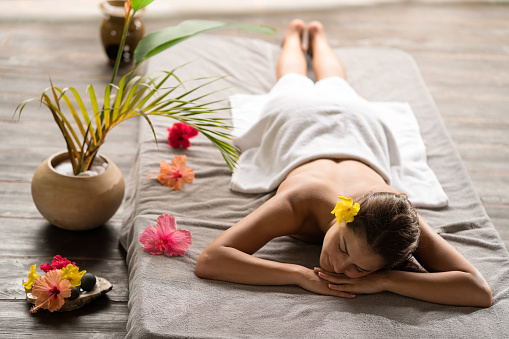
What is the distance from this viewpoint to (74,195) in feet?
6.47

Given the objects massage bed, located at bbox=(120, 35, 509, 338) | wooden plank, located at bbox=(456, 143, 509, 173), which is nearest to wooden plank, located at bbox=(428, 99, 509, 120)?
wooden plank, located at bbox=(456, 143, 509, 173)

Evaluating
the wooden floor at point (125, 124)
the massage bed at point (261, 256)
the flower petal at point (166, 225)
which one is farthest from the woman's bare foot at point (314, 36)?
the flower petal at point (166, 225)

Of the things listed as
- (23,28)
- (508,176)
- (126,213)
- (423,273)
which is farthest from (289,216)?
(23,28)

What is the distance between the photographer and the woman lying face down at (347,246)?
63.6 inches

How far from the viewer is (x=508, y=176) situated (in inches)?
107

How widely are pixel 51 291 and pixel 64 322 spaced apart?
0.32ft

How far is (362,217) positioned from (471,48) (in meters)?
2.71

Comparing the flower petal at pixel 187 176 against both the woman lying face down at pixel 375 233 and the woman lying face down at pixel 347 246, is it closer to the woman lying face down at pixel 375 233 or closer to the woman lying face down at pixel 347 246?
the woman lying face down at pixel 347 246

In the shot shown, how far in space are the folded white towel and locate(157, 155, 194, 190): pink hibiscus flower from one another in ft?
0.56

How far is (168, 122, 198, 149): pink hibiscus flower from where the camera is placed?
91.9 inches

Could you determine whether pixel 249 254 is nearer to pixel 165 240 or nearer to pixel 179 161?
pixel 165 240

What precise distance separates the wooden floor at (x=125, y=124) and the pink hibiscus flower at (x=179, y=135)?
0.31 meters

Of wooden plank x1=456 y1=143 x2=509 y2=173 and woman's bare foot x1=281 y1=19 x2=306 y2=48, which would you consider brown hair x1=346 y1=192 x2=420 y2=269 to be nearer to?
wooden plank x1=456 y1=143 x2=509 y2=173

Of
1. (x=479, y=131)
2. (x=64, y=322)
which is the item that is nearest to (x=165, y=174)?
(x=64, y=322)
